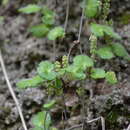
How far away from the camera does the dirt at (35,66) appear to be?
1.73m

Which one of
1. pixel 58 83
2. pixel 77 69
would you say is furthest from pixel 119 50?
pixel 58 83

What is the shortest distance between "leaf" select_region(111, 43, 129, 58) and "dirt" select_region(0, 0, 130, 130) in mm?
100

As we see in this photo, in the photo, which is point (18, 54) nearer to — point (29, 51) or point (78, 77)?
point (29, 51)

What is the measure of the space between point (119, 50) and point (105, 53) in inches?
4.4

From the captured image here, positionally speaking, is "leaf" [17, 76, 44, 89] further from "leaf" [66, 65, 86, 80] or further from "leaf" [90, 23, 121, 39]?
"leaf" [90, 23, 121, 39]

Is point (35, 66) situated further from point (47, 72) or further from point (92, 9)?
point (47, 72)

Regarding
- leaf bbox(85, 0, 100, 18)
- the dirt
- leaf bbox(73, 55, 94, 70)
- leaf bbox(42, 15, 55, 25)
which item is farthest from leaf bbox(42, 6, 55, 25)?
leaf bbox(73, 55, 94, 70)

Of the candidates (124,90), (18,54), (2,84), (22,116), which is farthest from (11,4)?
(124,90)

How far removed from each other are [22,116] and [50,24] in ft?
2.59

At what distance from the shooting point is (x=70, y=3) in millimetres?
2523

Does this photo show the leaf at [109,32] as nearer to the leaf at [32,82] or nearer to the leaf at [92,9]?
the leaf at [92,9]

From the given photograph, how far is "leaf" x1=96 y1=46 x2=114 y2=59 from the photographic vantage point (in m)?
1.86

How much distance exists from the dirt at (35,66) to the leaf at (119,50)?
10 centimetres

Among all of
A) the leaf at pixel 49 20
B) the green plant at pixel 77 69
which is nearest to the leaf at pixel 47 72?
the green plant at pixel 77 69
